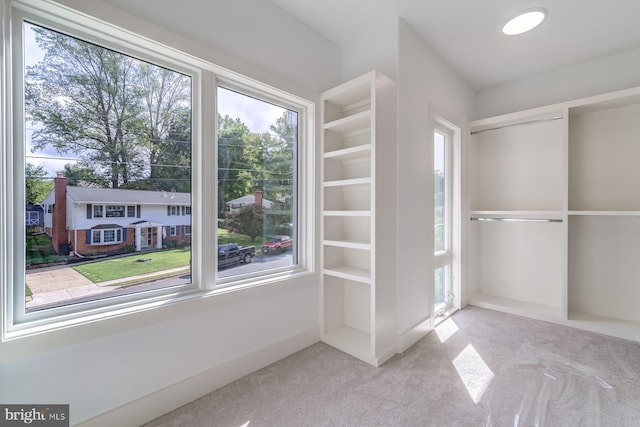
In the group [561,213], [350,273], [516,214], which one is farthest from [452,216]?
[350,273]

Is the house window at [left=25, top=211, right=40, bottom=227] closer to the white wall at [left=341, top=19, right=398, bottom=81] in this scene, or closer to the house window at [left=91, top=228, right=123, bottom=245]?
the house window at [left=91, top=228, right=123, bottom=245]

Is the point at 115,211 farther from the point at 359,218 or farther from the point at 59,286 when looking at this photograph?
the point at 359,218

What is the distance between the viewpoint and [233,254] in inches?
76.2

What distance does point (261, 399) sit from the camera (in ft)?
5.32

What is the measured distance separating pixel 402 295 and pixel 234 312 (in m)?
1.35

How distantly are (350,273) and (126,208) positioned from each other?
1620 mm

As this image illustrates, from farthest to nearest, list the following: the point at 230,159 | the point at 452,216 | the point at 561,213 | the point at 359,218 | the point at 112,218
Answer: the point at 452,216, the point at 561,213, the point at 359,218, the point at 230,159, the point at 112,218

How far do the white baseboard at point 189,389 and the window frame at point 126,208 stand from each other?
49 cm

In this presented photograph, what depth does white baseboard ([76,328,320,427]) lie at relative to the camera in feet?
4.48

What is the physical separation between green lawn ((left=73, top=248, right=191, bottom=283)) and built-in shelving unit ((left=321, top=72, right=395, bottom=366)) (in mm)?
1155

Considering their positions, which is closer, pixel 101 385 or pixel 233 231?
pixel 101 385

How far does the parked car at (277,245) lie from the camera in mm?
Result: 2146

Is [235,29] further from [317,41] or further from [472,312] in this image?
[472,312]

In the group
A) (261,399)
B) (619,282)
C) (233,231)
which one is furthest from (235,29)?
(619,282)
